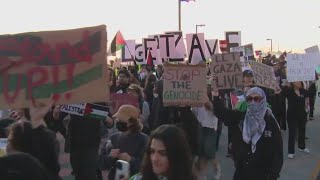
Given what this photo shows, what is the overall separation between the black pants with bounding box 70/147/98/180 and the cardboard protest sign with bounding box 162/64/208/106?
1308 millimetres

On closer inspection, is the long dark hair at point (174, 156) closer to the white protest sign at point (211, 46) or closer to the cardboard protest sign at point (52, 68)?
the cardboard protest sign at point (52, 68)

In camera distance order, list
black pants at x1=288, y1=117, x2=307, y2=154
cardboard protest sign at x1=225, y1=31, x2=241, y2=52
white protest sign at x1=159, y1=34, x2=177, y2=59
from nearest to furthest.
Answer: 1. black pants at x1=288, y1=117, x2=307, y2=154
2. white protest sign at x1=159, y1=34, x2=177, y2=59
3. cardboard protest sign at x1=225, y1=31, x2=241, y2=52

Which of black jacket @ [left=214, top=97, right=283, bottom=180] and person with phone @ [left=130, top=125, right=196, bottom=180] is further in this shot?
black jacket @ [left=214, top=97, right=283, bottom=180]

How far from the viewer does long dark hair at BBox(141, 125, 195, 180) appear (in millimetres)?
3074

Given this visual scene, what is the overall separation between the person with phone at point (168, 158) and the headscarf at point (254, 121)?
268 centimetres

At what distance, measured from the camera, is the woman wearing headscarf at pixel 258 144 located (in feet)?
18.6

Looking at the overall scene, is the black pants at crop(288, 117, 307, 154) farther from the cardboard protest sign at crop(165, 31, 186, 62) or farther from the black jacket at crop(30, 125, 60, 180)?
the black jacket at crop(30, 125, 60, 180)

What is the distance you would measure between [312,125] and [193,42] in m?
6.05

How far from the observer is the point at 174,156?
122 inches

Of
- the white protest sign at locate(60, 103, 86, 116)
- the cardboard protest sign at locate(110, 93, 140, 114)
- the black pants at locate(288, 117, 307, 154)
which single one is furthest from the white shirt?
the white protest sign at locate(60, 103, 86, 116)

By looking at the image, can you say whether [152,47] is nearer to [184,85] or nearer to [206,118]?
[206,118]

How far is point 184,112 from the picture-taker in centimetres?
770

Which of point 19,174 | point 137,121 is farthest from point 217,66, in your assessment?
point 19,174

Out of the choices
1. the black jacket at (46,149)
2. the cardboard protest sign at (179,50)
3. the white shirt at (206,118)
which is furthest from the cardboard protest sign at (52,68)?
the cardboard protest sign at (179,50)
